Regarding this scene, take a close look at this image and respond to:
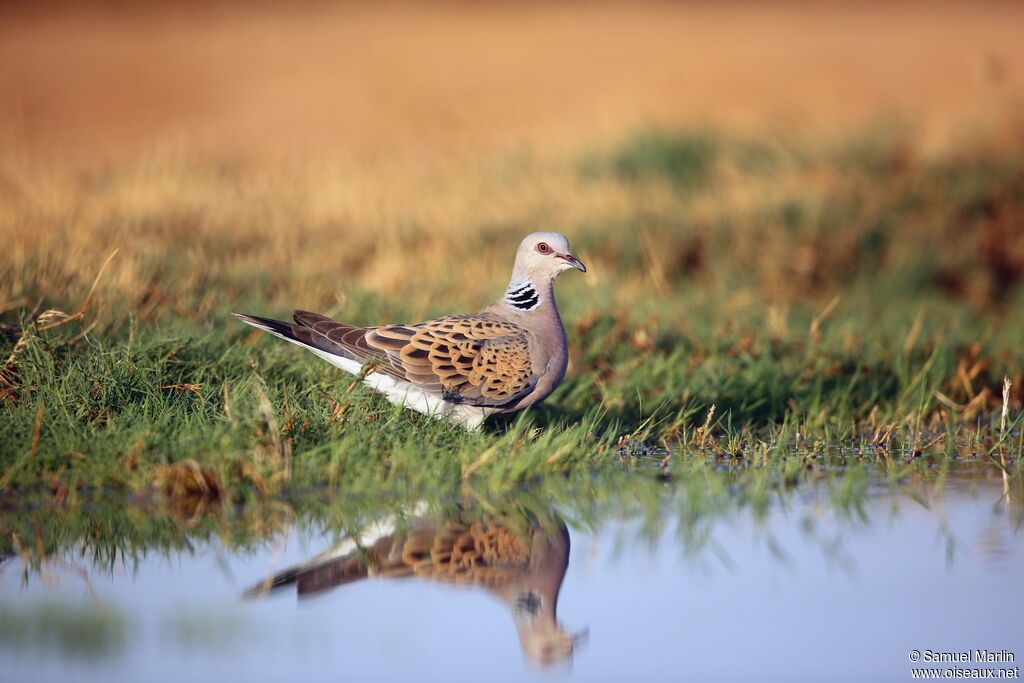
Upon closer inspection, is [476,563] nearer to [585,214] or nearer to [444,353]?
[444,353]

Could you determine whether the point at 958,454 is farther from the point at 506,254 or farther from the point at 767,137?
the point at 767,137

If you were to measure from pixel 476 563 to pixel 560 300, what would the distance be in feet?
15.7

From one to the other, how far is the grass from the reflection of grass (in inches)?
40.8

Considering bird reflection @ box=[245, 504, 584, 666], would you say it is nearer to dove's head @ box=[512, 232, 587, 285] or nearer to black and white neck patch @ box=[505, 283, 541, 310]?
black and white neck patch @ box=[505, 283, 541, 310]

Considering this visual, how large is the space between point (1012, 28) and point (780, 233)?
1558 centimetres

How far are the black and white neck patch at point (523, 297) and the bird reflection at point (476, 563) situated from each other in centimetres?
143

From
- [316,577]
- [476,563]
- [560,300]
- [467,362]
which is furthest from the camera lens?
[560,300]

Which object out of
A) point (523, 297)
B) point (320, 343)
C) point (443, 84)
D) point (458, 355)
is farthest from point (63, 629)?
point (443, 84)

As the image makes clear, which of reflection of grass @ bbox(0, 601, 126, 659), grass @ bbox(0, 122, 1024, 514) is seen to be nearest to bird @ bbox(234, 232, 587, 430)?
grass @ bbox(0, 122, 1024, 514)

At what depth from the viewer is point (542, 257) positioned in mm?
6684

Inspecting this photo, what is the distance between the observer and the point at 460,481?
19.1 feet

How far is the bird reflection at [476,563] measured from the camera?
4453 mm

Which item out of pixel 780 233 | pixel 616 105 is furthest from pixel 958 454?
pixel 616 105

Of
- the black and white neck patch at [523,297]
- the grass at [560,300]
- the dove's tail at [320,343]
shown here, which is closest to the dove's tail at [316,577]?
the grass at [560,300]
